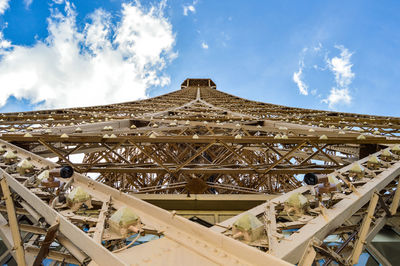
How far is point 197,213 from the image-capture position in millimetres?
3795

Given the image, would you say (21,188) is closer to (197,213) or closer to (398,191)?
(197,213)

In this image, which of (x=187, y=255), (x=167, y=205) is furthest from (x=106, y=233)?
(x=167, y=205)

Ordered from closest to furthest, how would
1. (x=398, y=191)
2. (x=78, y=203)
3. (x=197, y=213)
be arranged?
1. (x=78, y=203)
2. (x=398, y=191)
3. (x=197, y=213)

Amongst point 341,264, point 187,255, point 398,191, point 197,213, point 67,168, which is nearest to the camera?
point 187,255

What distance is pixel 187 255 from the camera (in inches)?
55.9

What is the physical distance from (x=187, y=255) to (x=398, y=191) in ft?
9.21

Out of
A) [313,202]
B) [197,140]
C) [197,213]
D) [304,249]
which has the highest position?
[197,140]

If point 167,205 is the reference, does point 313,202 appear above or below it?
above

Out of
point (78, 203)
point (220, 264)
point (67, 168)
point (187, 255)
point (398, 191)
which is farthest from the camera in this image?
point (398, 191)

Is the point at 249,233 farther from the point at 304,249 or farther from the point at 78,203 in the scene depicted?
the point at 78,203

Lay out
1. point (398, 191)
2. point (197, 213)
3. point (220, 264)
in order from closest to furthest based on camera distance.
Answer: point (220, 264)
point (398, 191)
point (197, 213)

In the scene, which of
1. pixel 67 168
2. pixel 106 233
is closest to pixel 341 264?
pixel 106 233

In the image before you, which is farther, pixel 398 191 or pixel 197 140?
pixel 197 140

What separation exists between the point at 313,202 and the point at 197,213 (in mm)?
2067
